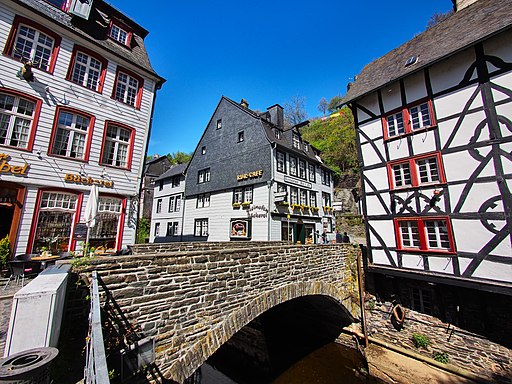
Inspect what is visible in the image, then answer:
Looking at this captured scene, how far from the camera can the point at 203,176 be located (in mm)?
22438

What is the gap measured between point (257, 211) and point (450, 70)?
42.9 feet

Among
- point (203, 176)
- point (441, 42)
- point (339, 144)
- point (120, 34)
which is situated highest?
point (339, 144)

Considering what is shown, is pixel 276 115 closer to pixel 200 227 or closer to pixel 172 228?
pixel 200 227

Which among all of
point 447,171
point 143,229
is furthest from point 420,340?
point 143,229

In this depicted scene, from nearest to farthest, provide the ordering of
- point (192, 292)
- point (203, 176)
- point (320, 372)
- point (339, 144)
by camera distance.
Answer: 1. point (192, 292)
2. point (320, 372)
3. point (203, 176)
4. point (339, 144)

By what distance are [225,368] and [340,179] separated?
26841mm

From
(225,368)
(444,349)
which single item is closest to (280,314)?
(225,368)

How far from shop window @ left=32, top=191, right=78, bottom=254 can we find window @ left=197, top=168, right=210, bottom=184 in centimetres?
1320

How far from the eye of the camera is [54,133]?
8570 millimetres

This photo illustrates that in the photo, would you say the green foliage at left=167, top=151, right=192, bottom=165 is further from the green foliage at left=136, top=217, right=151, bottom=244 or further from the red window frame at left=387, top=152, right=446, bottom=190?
the red window frame at left=387, top=152, right=446, bottom=190

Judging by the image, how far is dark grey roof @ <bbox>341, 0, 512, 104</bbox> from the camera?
919cm

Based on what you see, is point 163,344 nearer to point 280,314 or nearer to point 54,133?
point 54,133

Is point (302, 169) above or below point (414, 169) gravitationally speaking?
above

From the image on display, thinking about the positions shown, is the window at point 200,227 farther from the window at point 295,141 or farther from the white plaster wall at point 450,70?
the white plaster wall at point 450,70
